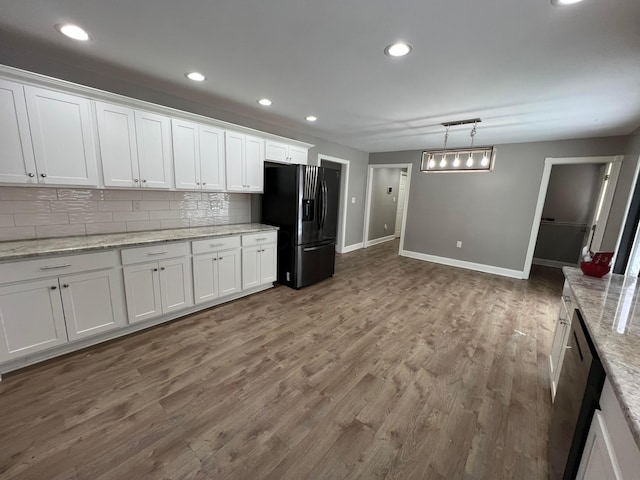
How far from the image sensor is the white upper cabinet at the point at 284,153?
141 inches

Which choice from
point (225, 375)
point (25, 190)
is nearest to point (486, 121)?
point (225, 375)

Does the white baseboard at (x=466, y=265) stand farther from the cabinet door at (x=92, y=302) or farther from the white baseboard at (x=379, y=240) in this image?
the cabinet door at (x=92, y=302)

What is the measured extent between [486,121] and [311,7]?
281 cm

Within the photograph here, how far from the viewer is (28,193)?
2.17 metres

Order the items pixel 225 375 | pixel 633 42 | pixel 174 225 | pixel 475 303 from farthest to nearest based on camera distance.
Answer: pixel 475 303 < pixel 174 225 < pixel 225 375 < pixel 633 42

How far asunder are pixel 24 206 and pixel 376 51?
314cm

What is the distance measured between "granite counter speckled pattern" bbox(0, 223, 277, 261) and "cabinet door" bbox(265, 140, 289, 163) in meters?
1.25

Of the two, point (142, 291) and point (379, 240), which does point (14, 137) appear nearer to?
point (142, 291)

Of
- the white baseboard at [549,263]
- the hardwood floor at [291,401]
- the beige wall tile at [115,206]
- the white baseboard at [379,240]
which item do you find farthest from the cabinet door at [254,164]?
the white baseboard at [549,263]

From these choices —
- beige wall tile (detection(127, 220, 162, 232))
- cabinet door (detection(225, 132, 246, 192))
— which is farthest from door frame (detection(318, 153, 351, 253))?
beige wall tile (detection(127, 220, 162, 232))

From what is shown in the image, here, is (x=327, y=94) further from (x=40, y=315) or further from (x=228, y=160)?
(x=40, y=315)

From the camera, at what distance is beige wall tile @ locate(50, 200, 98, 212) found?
230 centimetres

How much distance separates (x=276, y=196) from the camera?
365cm

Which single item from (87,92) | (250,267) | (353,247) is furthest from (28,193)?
(353,247)
